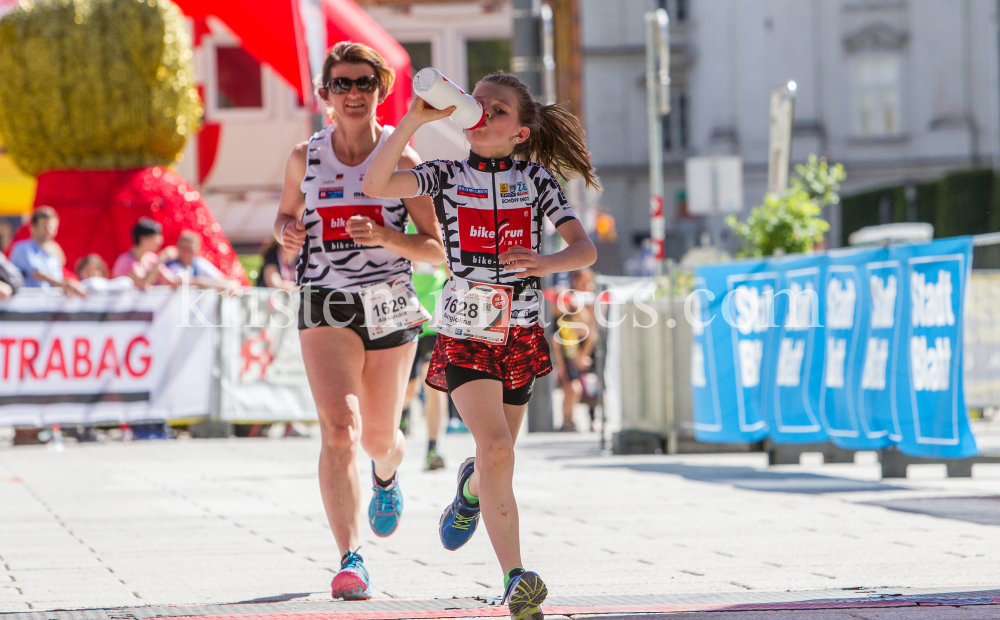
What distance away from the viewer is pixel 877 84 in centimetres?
4350

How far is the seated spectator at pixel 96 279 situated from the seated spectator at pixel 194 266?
1.55 ft

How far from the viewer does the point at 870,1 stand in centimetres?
4347

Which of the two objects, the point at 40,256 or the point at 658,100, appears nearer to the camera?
the point at 40,256

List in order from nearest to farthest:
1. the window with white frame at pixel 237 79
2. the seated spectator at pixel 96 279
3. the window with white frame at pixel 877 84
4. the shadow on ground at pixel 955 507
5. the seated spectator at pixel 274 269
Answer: the shadow on ground at pixel 955 507 → the seated spectator at pixel 96 279 → the seated spectator at pixel 274 269 → the window with white frame at pixel 237 79 → the window with white frame at pixel 877 84

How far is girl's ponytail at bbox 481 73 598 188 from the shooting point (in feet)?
15.3

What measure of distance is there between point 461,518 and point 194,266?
8955 millimetres

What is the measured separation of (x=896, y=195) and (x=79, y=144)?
84.7ft

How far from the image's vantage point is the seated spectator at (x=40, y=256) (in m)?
12.5

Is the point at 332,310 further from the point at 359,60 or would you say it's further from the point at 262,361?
the point at 262,361

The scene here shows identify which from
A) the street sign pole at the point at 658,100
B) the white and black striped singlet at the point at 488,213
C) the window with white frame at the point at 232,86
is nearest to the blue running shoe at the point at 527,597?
the white and black striped singlet at the point at 488,213

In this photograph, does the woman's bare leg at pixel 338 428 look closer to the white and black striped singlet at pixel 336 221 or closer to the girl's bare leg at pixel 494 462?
the white and black striped singlet at pixel 336 221

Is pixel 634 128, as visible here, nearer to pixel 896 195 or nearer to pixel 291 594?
pixel 896 195

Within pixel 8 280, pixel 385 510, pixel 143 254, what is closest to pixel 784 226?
pixel 143 254

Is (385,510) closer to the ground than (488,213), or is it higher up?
closer to the ground
